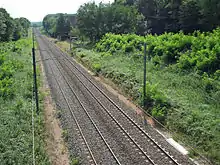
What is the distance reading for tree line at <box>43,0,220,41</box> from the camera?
143 ft

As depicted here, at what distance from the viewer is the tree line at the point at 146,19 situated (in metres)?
43.5

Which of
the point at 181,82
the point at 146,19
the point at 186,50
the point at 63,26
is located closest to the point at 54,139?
the point at 181,82

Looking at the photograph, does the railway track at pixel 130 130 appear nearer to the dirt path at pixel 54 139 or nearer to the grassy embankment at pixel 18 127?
the dirt path at pixel 54 139

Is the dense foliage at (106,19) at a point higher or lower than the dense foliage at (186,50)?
higher

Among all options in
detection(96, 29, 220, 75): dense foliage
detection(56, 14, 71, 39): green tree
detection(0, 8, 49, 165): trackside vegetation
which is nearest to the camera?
detection(0, 8, 49, 165): trackside vegetation

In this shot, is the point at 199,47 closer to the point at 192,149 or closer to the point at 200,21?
the point at 192,149

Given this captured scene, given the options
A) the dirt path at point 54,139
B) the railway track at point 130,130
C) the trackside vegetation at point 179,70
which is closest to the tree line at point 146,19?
the trackside vegetation at point 179,70

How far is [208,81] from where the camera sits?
17094 mm

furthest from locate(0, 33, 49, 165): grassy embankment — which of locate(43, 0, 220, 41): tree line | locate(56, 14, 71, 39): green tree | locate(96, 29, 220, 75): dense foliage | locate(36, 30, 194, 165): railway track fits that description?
locate(56, 14, 71, 39): green tree

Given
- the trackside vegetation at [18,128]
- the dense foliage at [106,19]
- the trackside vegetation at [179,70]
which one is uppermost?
the dense foliage at [106,19]

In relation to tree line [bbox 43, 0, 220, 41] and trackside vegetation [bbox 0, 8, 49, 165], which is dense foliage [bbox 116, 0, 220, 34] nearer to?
tree line [bbox 43, 0, 220, 41]

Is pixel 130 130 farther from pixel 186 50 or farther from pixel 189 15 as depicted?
pixel 189 15

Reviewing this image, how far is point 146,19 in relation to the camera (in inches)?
2339

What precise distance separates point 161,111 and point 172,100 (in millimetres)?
1116
